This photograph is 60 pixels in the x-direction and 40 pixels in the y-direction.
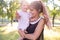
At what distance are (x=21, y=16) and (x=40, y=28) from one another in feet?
0.62

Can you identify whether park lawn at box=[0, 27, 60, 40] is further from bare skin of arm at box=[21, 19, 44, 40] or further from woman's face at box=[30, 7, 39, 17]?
woman's face at box=[30, 7, 39, 17]

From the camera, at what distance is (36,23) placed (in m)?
1.45

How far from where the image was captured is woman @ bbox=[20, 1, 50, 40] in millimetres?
1443

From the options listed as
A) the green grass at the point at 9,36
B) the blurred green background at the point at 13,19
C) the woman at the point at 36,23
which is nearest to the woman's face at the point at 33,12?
the woman at the point at 36,23

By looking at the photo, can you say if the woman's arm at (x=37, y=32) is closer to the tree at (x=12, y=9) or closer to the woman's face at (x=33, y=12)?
the woman's face at (x=33, y=12)

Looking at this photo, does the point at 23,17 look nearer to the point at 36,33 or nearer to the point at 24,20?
the point at 24,20

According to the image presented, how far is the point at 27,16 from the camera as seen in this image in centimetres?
145

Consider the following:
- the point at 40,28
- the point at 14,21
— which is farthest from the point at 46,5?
the point at 14,21

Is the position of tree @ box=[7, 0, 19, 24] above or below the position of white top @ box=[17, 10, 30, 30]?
above

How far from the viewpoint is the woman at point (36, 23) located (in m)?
1.44

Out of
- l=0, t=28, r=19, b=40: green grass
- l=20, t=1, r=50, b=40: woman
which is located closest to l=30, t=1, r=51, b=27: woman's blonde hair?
l=20, t=1, r=50, b=40: woman

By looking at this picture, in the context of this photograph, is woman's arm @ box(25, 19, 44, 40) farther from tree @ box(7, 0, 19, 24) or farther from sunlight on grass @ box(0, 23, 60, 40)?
tree @ box(7, 0, 19, 24)

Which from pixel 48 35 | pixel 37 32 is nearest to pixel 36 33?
pixel 37 32

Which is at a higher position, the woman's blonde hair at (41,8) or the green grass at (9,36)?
the woman's blonde hair at (41,8)
